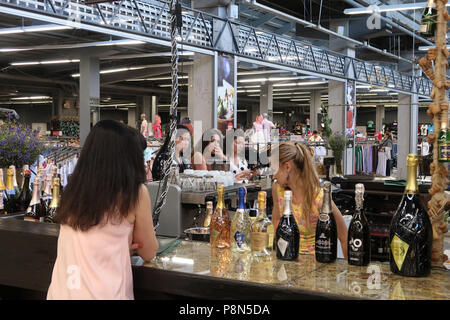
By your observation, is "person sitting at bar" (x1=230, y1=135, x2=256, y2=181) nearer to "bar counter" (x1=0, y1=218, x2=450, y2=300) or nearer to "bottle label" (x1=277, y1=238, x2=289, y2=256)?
"bar counter" (x1=0, y1=218, x2=450, y2=300)

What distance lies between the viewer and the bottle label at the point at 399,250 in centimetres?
153

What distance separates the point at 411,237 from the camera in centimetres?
152

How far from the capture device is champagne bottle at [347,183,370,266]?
1.67m

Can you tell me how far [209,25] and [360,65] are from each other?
817 cm

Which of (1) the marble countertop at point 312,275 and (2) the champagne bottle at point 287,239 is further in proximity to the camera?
(2) the champagne bottle at point 287,239

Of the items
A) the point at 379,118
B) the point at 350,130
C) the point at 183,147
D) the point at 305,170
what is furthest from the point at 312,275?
the point at 379,118

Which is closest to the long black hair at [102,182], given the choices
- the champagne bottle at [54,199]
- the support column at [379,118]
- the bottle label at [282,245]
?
the bottle label at [282,245]

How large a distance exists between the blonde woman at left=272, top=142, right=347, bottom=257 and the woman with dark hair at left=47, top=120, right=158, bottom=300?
3.24 feet

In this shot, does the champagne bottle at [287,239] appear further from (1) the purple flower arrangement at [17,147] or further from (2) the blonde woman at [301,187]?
(1) the purple flower arrangement at [17,147]

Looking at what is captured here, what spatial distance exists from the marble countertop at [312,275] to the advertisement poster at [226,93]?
7.66 metres

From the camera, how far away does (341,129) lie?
14.8 m

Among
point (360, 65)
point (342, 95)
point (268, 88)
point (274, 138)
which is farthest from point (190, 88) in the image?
point (268, 88)

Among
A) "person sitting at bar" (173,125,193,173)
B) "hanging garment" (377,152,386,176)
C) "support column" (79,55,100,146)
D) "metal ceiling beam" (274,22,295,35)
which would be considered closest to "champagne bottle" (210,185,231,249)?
"person sitting at bar" (173,125,193,173)

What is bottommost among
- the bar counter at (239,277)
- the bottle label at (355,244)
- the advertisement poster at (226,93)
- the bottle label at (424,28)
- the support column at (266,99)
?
the bar counter at (239,277)
